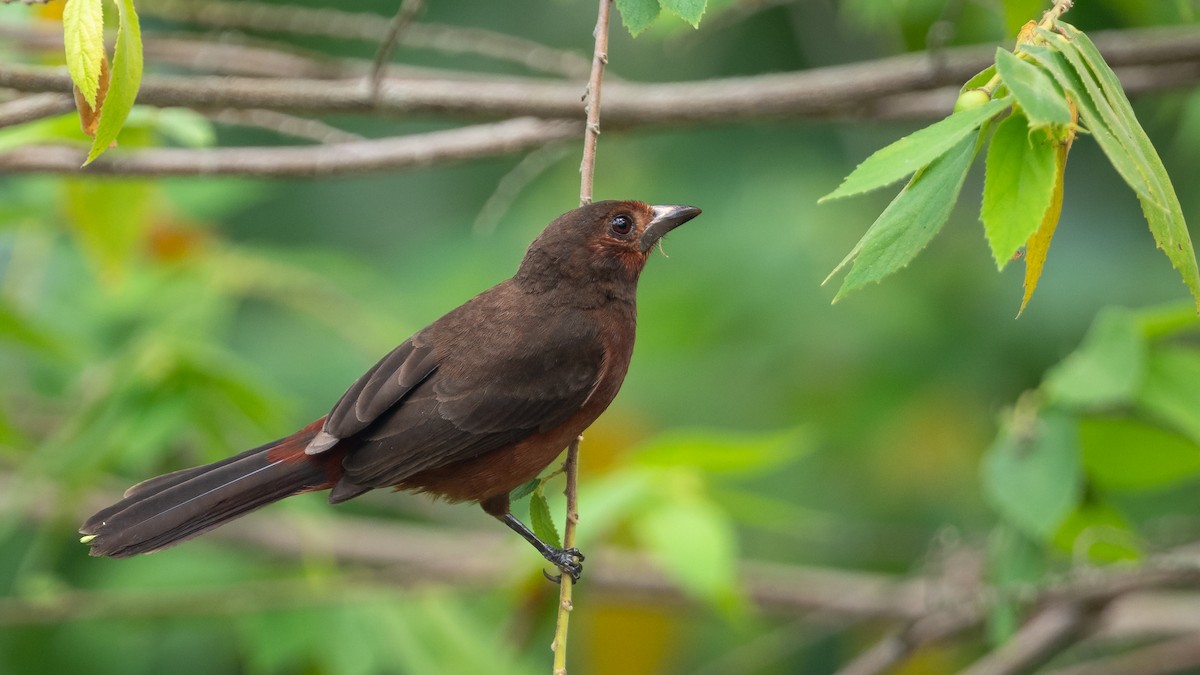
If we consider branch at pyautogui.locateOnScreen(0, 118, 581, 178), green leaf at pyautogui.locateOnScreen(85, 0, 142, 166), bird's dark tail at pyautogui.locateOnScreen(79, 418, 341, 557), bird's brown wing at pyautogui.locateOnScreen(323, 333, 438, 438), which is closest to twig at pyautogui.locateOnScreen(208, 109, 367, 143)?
branch at pyautogui.locateOnScreen(0, 118, 581, 178)

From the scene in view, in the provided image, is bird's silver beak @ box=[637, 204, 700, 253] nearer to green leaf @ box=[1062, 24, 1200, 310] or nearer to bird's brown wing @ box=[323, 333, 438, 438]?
bird's brown wing @ box=[323, 333, 438, 438]

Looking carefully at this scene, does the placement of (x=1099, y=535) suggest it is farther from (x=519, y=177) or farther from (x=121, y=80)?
(x=121, y=80)

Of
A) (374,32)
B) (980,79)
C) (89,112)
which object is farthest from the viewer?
(374,32)

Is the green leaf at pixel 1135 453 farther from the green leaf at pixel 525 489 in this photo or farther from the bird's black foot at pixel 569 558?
the green leaf at pixel 525 489

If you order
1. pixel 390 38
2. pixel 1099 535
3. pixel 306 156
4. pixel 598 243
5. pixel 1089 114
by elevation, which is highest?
pixel 306 156

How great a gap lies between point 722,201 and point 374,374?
3.29 metres

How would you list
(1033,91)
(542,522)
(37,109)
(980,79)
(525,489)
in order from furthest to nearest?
(525,489), (37,109), (542,522), (980,79), (1033,91)

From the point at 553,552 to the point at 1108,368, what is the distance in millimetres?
1522

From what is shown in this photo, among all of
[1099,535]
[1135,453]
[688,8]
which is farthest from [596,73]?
[1099,535]

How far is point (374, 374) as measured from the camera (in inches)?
141

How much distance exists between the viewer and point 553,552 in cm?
358

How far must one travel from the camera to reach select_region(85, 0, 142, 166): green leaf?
216 centimetres

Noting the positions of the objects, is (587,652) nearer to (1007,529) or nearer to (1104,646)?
(1104,646)

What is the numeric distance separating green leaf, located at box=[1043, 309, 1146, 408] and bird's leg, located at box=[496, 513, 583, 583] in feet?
4.45
